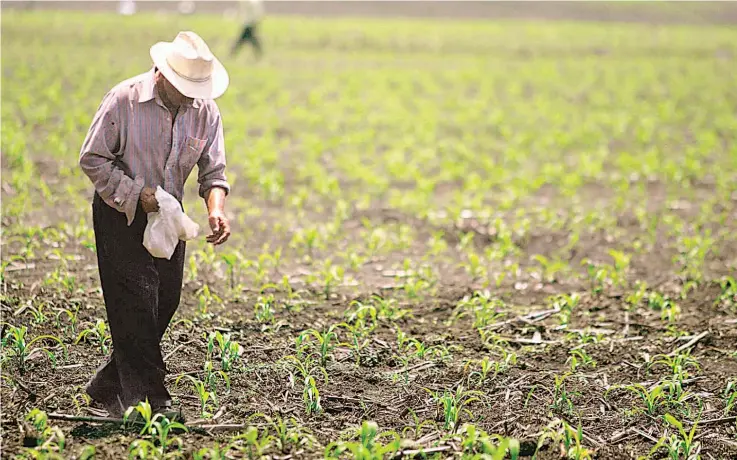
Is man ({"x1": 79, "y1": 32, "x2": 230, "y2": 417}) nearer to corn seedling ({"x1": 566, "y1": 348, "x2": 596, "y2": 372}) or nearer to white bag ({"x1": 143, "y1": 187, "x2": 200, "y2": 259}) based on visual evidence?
white bag ({"x1": 143, "y1": 187, "x2": 200, "y2": 259})

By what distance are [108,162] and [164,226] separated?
35 cm

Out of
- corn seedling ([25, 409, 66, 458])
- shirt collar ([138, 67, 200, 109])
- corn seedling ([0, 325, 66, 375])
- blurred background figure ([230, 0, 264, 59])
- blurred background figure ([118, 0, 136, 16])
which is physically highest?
shirt collar ([138, 67, 200, 109])

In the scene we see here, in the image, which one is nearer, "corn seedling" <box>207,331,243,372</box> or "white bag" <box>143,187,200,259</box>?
"white bag" <box>143,187,200,259</box>

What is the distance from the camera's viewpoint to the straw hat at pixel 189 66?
4.09m

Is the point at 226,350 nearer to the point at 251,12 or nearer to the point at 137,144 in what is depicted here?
the point at 137,144

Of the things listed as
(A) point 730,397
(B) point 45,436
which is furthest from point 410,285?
(B) point 45,436

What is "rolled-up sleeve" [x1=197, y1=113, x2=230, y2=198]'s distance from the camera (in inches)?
175

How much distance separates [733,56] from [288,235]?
795 inches

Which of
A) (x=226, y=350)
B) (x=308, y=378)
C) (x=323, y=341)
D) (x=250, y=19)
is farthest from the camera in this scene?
(x=250, y=19)

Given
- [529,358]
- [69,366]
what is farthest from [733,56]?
[69,366]

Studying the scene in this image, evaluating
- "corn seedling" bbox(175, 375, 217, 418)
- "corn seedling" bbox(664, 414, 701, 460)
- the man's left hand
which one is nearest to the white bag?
the man's left hand

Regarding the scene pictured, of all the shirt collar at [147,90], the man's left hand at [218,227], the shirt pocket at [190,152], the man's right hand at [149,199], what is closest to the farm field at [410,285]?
the man's left hand at [218,227]

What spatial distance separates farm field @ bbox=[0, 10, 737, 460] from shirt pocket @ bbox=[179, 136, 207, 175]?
1.07 metres

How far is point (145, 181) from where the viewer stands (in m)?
4.22
